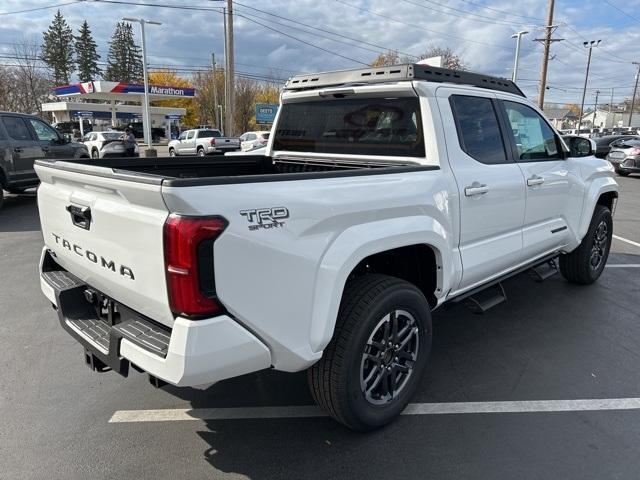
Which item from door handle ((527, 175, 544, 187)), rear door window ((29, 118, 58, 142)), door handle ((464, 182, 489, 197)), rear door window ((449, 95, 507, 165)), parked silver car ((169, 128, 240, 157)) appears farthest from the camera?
parked silver car ((169, 128, 240, 157))

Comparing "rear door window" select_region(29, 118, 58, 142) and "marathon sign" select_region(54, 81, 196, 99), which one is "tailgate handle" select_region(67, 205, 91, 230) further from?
"marathon sign" select_region(54, 81, 196, 99)

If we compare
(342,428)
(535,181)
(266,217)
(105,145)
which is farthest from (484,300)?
(105,145)

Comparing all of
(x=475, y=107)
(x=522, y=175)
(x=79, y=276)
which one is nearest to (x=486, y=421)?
(x=522, y=175)

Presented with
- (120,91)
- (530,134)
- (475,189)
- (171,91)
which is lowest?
(475,189)

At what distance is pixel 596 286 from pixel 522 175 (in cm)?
251

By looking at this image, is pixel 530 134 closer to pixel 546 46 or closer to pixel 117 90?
pixel 546 46

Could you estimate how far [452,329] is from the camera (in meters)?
4.30

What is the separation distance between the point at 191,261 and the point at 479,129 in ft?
8.26

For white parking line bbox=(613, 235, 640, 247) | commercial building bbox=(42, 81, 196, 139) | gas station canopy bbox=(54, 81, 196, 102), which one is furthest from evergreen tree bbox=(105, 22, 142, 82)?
white parking line bbox=(613, 235, 640, 247)

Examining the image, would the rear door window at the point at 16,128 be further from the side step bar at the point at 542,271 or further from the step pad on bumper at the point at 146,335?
the side step bar at the point at 542,271

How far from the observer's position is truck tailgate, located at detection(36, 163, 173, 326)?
204cm

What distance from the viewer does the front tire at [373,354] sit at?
8.35ft

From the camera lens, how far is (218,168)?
4.29 m

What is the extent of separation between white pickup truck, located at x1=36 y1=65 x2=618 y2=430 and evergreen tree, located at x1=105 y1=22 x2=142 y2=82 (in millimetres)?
94342
